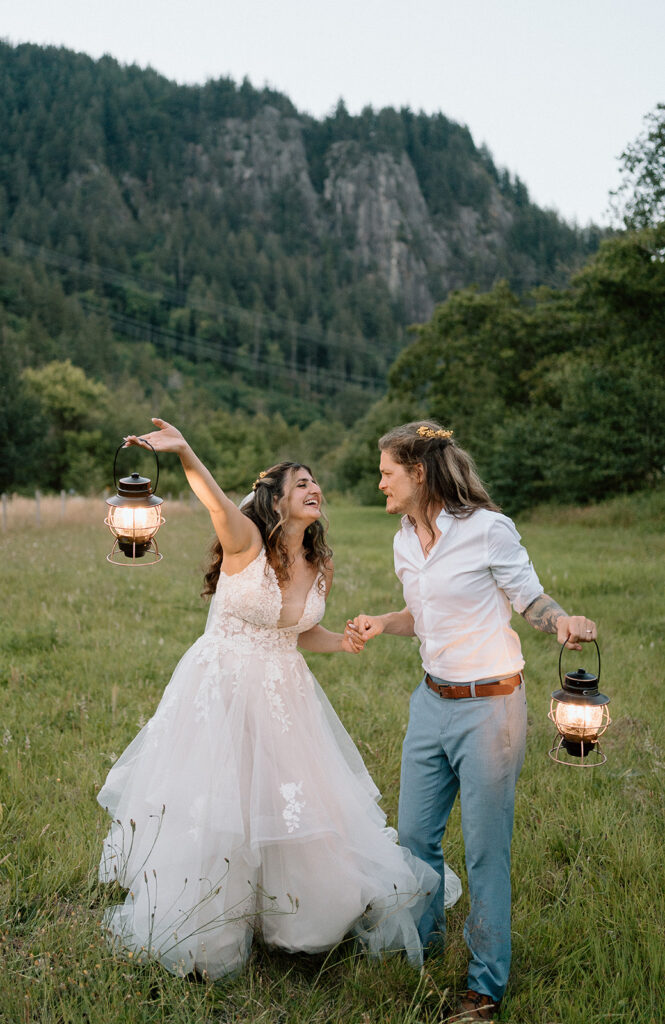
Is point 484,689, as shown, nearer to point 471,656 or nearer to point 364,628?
point 471,656

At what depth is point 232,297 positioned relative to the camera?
134750 mm

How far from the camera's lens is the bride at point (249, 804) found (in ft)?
11.3

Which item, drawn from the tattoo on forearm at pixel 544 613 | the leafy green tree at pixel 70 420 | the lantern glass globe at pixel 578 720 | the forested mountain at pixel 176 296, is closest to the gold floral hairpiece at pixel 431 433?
the tattoo on forearm at pixel 544 613

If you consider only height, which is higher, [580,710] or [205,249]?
[205,249]

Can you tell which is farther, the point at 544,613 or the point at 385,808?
the point at 385,808

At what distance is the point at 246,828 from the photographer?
353cm

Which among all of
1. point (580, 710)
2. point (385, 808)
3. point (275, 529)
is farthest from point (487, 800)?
point (385, 808)

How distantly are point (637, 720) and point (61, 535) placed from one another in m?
14.6

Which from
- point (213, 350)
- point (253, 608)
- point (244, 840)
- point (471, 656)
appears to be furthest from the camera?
point (213, 350)

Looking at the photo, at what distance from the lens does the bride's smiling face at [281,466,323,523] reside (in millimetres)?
4016

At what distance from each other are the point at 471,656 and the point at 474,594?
0.27m

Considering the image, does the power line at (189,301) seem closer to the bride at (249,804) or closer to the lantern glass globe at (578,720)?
the bride at (249,804)

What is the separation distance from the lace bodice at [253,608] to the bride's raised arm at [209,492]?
0.14 m

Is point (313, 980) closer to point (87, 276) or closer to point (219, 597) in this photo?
point (219, 597)
